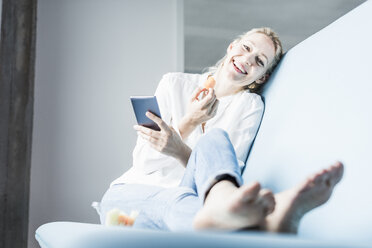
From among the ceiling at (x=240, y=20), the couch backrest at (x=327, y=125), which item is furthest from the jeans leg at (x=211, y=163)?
the ceiling at (x=240, y=20)

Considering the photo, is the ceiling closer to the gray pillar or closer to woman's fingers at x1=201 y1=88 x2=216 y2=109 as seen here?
the gray pillar

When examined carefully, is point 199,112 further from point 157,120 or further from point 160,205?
point 160,205

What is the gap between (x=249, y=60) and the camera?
74.1 inches

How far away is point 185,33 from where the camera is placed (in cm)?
280

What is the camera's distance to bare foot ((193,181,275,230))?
Answer: 2.69 feet

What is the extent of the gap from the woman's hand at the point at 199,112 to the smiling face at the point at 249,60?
0.27m

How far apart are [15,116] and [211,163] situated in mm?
1616

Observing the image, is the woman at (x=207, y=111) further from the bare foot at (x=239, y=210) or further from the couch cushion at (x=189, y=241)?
the couch cushion at (x=189, y=241)

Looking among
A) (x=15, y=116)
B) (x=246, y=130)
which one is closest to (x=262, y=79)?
(x=246, y=130)

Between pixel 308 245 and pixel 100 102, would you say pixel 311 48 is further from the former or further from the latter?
pixel 100 102

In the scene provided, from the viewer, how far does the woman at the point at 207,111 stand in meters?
1.66

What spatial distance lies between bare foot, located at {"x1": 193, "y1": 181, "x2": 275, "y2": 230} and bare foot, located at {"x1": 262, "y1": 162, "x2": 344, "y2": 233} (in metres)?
0.03

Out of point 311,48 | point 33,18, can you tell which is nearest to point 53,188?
point 33,18

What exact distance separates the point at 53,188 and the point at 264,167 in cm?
143
